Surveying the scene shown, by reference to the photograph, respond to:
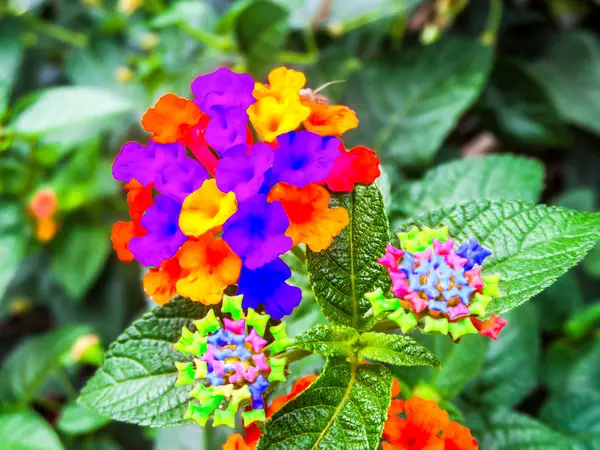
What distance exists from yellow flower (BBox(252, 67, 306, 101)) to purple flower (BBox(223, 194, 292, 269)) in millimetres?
121

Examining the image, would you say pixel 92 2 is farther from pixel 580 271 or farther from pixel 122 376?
pixel 580 271

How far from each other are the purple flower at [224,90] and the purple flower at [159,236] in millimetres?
100

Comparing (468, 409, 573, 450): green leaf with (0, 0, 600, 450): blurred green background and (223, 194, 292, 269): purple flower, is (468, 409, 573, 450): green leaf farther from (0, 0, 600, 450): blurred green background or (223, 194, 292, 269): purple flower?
(223, 194, 292, 269): purple flower

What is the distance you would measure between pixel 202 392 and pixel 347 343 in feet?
0.55

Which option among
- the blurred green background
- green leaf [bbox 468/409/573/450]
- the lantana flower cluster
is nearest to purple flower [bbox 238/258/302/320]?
the lantana flower cluster

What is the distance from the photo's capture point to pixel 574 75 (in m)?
1.44

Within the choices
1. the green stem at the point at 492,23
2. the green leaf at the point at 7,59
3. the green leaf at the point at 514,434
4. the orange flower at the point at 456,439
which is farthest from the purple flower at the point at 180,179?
the green stem at the point at 492,23

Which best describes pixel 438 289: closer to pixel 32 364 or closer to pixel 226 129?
pixel 226 129

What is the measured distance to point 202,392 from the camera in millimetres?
497

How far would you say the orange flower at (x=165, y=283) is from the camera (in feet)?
1.87

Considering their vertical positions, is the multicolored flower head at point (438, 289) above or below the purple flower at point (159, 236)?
below

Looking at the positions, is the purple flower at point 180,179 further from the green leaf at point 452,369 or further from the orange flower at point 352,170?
the green leaf at point 452,369

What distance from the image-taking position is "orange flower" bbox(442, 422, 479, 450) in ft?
1.92

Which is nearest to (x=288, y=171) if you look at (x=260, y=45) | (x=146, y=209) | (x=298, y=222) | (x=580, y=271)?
(x=298, y=222)
